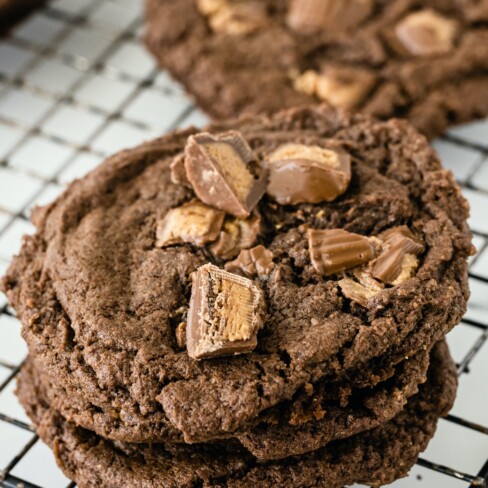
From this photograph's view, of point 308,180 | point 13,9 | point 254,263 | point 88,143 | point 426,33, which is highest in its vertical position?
point 308,180

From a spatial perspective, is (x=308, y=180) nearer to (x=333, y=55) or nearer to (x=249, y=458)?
(x=249, y=458)

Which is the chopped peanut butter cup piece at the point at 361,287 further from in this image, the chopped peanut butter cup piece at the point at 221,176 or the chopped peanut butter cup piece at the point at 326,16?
the chopped peanut butter cup piece at the point at 326,16

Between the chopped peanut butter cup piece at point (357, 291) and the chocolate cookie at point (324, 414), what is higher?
the chopped peanut butter cup piece at point (357, 291)

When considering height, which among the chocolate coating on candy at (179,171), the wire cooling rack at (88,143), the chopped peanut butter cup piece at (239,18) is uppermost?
the chocolate coating on candy at (179,171)

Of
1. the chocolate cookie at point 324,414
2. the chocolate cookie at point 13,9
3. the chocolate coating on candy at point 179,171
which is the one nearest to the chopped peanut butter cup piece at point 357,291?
the chocolate cookie at point 324,414

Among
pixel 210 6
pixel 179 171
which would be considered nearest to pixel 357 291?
pixel 179 171

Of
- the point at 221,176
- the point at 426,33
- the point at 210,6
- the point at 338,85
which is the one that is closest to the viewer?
the point at 221,176

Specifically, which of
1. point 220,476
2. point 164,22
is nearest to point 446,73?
point 164,22
